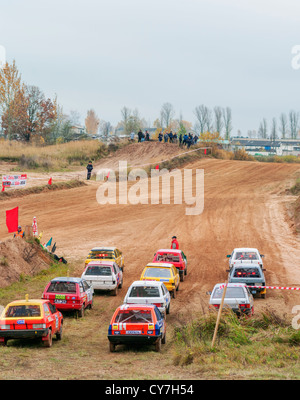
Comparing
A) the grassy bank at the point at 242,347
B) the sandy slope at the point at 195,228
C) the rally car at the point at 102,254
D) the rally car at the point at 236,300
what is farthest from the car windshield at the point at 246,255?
the grassy bank at the point at 242,347

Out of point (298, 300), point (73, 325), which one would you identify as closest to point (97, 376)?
point (73, 325)

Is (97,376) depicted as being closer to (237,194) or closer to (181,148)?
(237,194)

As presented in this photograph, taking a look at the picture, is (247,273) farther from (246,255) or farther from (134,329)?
(134,329)

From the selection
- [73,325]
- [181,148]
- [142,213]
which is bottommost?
[73,325]

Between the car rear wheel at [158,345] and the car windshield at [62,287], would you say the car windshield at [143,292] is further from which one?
the car rear wheel at [158,345]

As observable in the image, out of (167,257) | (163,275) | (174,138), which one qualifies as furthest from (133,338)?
(174,138)

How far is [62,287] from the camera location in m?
19.5

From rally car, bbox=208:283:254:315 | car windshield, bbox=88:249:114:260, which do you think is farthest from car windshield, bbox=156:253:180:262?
rally car, bbox=208:283:254:315

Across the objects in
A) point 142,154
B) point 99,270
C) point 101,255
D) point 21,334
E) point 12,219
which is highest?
point 142,154

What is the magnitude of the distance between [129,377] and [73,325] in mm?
7219

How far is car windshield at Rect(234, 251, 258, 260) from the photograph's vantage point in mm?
27391

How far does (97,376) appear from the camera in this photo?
1173 cm

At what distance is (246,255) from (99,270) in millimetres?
7976

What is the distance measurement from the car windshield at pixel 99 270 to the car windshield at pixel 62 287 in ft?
12.5
